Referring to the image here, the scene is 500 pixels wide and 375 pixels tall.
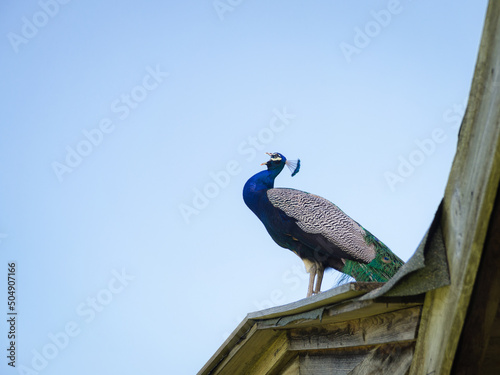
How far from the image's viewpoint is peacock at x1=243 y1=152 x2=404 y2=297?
470 centimetres

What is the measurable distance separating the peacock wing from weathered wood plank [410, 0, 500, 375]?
302cm

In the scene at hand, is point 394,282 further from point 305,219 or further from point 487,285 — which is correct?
point 305,219

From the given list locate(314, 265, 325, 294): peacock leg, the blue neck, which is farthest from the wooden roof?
the blue neck

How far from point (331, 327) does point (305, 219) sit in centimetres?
251

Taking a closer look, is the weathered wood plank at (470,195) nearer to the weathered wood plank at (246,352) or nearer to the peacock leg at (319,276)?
the weathered wood plank at (246,352)

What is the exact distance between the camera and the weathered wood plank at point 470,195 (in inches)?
51.4

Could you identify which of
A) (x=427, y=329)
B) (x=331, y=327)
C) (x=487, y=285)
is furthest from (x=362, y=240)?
(x=487, y=285)

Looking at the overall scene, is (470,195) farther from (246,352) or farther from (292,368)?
(246,352)

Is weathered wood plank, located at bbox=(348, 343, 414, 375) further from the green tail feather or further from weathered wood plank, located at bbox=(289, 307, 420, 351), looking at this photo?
the green tail feather

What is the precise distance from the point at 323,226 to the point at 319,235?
95 millimetres

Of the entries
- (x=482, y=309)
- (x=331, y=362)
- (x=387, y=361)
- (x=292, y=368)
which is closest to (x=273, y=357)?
(x=292, y=368)

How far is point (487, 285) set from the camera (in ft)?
4.91

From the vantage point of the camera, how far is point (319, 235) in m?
4.93

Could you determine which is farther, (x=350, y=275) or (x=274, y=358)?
(x=350, y=275)
